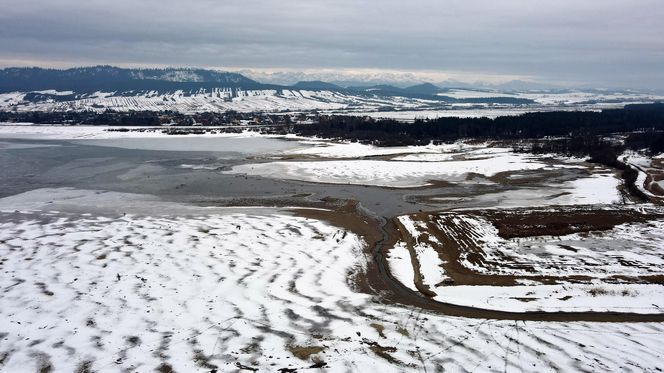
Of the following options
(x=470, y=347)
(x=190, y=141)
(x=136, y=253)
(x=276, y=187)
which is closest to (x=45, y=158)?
(x=190, y=141)

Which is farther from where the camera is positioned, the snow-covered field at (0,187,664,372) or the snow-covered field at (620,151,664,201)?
the snow-covered field at (620,151,664,201)

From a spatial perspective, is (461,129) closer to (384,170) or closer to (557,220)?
(384,170)

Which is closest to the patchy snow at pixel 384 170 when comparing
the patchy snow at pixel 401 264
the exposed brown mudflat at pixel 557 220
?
the exposed brown mudflat at pixel 557 220

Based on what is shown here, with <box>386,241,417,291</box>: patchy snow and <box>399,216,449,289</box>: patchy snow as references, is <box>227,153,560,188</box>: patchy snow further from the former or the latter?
<box>386,241,417,291</box>: patchy snow

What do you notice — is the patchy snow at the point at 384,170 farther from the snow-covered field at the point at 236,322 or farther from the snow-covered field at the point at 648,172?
the snow-covered field at the point at 236,322

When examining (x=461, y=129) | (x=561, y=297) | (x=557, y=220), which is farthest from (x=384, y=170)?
(x=461, y=129)

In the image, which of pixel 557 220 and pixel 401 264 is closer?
pixel 401 264

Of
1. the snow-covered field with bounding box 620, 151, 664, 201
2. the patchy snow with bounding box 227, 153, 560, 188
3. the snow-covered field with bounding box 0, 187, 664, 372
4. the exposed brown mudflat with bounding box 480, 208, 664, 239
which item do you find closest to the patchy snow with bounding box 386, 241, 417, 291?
the snow-covered field with bounding box 0, 187, 664, 372

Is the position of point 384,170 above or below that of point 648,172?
below
